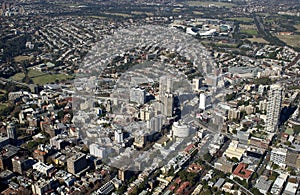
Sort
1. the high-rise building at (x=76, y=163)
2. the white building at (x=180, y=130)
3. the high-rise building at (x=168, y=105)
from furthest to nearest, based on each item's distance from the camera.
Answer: the high-rise building at (x=168, y=105) → the white building at (x=180, y=130) → the high-rise building at (x=76, y=163)

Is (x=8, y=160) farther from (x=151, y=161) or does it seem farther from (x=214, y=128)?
(x=214, y=128)

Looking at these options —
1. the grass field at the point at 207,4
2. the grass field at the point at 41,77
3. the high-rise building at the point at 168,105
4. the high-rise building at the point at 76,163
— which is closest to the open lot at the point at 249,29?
the grass field at the point at 207,4

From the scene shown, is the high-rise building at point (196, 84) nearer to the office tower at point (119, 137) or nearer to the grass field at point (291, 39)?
the office tower at point (119, 137)

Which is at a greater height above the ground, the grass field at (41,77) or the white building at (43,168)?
the grass field at (41,77)

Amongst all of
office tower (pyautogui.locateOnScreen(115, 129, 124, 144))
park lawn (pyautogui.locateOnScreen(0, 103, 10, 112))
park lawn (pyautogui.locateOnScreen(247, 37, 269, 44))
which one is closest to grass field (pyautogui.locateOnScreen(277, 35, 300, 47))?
park lawn (pyautogui.locateOnScreen(247, 37, 269, 44))

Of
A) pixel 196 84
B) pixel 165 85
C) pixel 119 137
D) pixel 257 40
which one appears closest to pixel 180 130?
pixel 119 137

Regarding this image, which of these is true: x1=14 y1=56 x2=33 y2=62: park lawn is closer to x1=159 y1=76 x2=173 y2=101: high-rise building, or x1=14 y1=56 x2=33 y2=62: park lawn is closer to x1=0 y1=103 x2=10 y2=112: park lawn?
x1=0 y1=103 x2=10 y2=112: park lawn

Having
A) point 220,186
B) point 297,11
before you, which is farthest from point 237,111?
point 297,11
